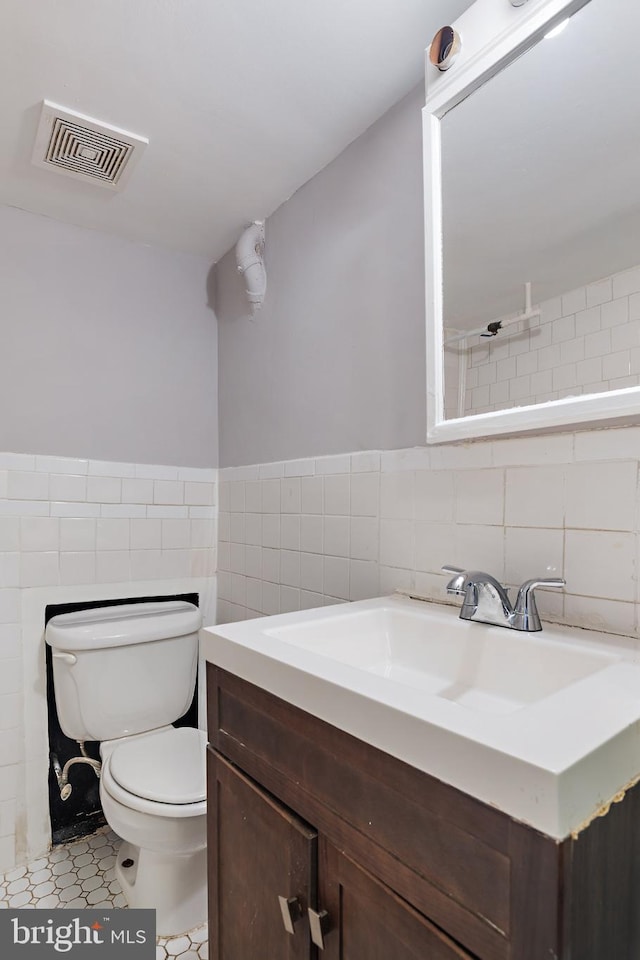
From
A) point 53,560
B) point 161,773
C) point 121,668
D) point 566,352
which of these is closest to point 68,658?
point 121,668

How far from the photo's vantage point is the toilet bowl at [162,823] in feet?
4.32

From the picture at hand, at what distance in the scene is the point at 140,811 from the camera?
131 centimetres

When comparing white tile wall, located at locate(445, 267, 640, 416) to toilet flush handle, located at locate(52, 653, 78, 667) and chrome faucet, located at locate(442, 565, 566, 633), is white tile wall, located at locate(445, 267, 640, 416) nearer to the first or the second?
chrome faucet, located at locate(442, 565, 566, 633)

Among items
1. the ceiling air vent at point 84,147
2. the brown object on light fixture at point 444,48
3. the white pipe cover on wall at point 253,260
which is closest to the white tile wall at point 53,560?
the white pipe cover on wall at point 253,260

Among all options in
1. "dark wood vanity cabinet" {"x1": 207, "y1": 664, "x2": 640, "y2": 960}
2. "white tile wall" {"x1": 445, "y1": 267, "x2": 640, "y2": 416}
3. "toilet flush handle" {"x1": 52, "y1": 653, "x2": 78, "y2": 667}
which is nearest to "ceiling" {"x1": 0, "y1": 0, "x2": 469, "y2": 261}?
"white tile wall" {"x1": 445, "y1": 267, "x2": 640, "y2": 416}

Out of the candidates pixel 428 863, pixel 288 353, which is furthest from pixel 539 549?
pixel 288 353

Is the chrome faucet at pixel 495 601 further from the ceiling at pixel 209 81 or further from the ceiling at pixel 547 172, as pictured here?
the ceiling at pixel 209 81

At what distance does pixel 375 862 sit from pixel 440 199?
1185 millimetres

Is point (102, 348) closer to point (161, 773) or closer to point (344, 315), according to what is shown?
point (344, 315)

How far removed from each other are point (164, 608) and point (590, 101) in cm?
179

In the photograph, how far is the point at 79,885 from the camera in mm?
1558

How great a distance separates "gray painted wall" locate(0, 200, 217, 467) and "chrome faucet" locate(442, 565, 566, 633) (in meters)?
1.37

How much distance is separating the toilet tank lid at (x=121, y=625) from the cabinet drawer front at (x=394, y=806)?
93 cm

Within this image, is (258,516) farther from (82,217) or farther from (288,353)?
(82,217)
